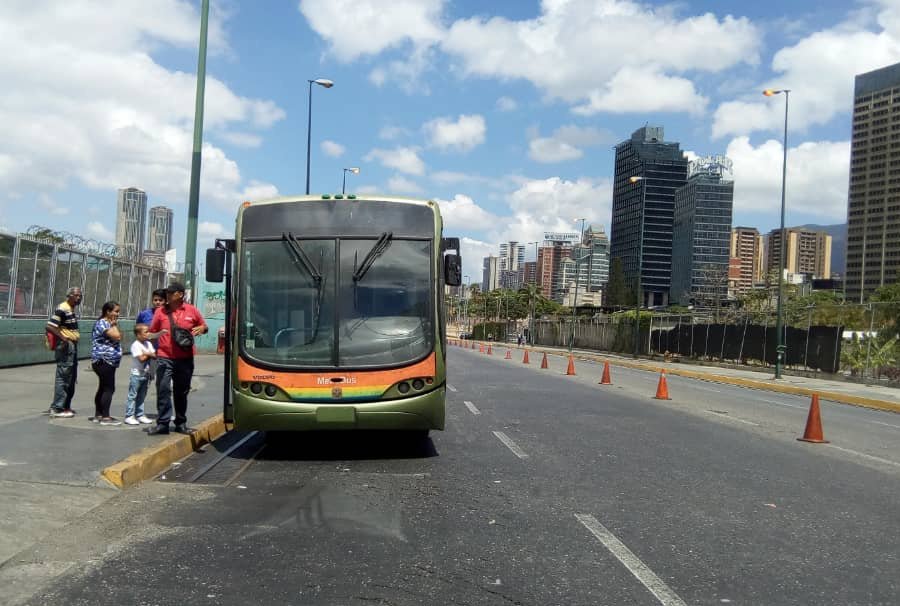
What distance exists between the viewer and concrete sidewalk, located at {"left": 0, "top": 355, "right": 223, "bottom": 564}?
6070mm

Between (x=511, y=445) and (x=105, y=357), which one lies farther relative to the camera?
(x=511, y=445)

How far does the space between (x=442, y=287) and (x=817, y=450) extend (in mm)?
5828

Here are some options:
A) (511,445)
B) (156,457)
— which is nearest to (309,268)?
(156,457)

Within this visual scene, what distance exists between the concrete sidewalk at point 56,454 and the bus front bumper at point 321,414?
3.23ft

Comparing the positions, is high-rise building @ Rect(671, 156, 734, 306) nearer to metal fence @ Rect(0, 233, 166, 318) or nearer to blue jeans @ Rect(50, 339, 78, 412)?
metal fence @ Rect(0, 233, 166, 318)

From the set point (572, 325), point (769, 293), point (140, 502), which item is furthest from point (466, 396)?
point (769, 293)

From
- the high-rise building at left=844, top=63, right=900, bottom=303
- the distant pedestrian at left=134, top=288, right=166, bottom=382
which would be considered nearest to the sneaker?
the distant pedestrian at left=134, top=288, right=166, bottom=382

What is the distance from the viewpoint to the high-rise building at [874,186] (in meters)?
168

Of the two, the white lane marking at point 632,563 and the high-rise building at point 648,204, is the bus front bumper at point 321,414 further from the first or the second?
the high-rise building at point 648,204

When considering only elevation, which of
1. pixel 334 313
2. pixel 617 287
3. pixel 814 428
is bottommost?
pixel 814 428

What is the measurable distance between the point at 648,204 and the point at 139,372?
405 feet

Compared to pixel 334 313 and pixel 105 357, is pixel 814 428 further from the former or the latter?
pixel 105 357

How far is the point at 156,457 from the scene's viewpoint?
8.27 metres

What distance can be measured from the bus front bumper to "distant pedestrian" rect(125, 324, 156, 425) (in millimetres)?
2045
